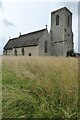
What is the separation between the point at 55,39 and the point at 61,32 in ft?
5.70

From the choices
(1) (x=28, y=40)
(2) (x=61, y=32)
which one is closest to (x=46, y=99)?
(2) (x=61, y=32)

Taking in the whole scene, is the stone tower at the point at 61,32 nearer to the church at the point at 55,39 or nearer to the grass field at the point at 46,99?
the church at the point at 55,39

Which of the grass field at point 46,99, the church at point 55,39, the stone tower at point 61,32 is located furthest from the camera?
the stone tower at point 61,32

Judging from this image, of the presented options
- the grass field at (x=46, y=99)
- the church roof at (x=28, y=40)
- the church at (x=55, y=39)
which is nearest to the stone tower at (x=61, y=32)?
the church at (x=55, y=39)

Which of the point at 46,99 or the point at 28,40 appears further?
the point at 28,40

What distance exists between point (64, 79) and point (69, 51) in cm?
3183

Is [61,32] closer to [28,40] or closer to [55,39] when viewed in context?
[55,39]

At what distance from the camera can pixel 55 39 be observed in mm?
35875

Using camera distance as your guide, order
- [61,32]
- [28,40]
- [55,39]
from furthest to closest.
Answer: [28,40] → [55,39] → [61,32]

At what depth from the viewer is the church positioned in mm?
33450

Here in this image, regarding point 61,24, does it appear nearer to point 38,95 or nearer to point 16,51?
point 16,51

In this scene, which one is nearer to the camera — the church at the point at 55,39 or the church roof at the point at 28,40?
the church at the point at 55,39

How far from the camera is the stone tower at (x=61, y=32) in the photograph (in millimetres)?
34469

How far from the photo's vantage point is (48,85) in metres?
2.76
